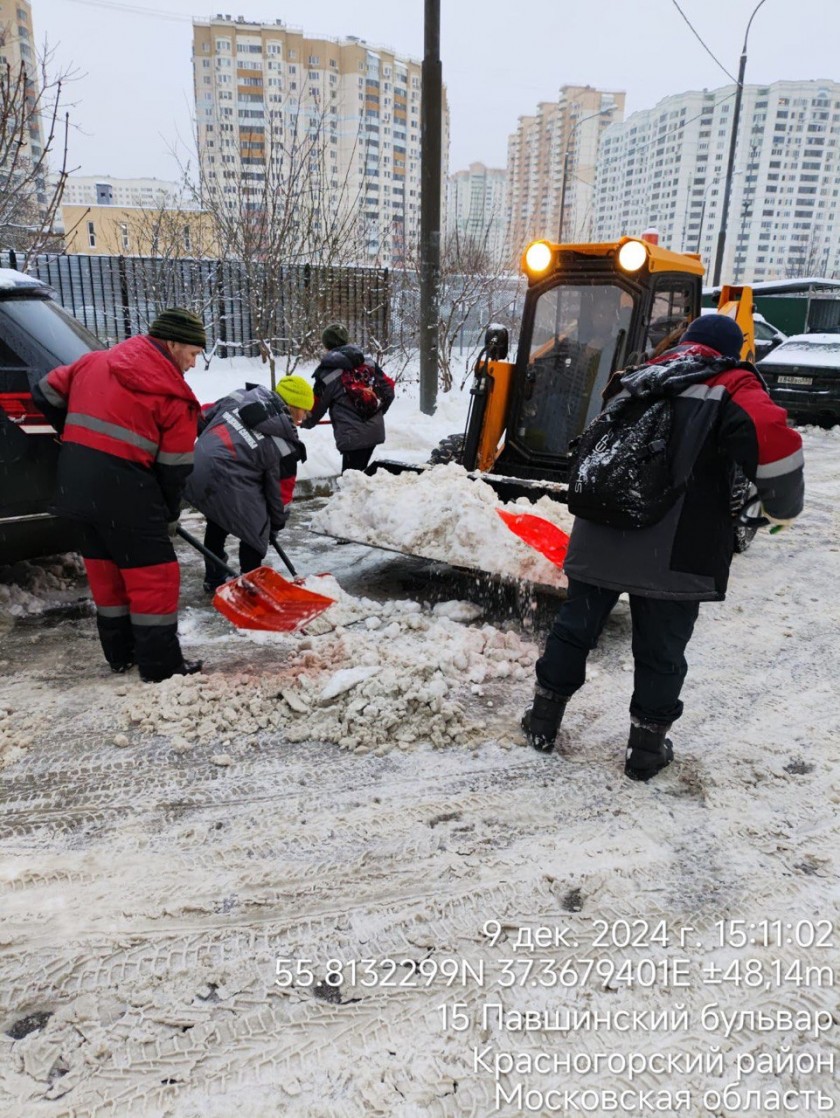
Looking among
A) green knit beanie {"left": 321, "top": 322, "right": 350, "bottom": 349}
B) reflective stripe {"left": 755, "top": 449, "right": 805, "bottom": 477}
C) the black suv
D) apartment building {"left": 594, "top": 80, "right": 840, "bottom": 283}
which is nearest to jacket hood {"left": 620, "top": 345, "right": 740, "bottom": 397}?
reflective stripe {"left": 755, "top": 449, "right": 805, "bottom": 477}

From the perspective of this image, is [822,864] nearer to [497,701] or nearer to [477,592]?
[497,701]

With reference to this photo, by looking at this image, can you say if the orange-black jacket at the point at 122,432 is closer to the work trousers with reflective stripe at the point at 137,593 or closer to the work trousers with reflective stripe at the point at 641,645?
the work trousers with reflective stripe at the point at 137,593

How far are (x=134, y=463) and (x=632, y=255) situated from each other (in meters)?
3.51

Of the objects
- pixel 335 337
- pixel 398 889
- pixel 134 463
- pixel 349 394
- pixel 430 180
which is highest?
pixel 430 180

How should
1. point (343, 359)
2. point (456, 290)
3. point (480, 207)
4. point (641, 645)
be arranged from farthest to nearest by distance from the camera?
point (480, 207) < point (456, 290) < point (343, 359) < point (641, 645)

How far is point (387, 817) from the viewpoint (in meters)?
2.77

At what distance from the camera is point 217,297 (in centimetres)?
1334

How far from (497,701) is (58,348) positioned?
3035 millimetres

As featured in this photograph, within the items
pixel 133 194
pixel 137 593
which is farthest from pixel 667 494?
pixel 133 194

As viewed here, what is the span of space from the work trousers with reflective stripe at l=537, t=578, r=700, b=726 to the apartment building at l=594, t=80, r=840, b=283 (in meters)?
53.1

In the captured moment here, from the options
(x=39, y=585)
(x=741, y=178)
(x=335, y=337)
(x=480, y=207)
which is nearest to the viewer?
(x=39, y=585)

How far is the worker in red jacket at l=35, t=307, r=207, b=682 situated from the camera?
Answer: 3367 millimetres

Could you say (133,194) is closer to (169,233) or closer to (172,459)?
(169,233)

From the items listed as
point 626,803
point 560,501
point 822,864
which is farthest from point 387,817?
point 560,501
